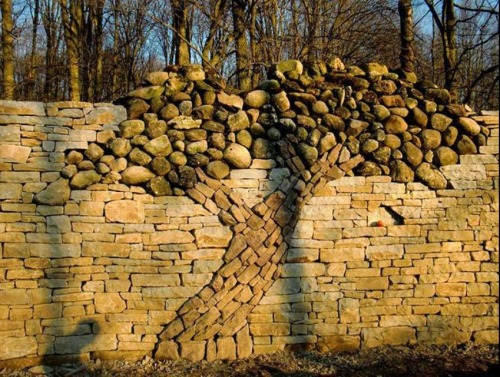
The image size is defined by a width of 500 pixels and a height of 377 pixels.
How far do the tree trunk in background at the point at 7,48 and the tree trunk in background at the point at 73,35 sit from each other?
1164 mm

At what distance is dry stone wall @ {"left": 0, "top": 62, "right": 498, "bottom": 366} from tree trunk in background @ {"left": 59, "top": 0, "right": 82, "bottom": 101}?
5.39 metres

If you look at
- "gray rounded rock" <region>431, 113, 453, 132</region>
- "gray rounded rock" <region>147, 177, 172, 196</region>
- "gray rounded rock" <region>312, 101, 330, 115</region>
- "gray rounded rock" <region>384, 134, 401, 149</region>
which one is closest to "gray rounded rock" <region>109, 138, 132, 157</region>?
"gray rounded rock" <region>147, 177, 172, 196</region>

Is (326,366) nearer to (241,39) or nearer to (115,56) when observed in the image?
(241,39)

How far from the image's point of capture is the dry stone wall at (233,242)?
4.34 meters

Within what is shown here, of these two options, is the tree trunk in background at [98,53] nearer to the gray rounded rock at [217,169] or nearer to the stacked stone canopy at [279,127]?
the stacked stone canopy at [279,127]

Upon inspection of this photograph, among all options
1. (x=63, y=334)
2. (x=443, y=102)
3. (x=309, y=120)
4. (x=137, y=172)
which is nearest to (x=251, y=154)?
(x=309, y=120)

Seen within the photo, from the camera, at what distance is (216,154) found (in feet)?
15.1

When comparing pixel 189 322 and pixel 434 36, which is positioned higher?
pixel 434 36

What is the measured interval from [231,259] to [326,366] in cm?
147

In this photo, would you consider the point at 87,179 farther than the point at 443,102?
No

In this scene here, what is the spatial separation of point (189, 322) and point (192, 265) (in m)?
0.59

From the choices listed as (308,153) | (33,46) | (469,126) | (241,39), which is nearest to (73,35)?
(33,46)

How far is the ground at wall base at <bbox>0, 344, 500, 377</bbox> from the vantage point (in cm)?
420

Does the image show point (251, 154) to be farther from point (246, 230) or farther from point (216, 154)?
point (246, 230)
